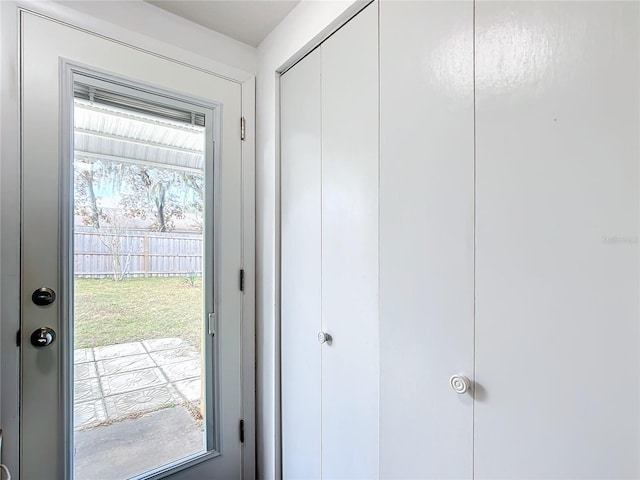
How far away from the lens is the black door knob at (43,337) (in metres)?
1.16

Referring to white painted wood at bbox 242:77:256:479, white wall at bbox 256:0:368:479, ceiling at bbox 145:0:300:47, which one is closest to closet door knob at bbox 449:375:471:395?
white wall at bbox 256:0:368:479

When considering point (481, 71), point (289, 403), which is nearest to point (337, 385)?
point (289, 403)

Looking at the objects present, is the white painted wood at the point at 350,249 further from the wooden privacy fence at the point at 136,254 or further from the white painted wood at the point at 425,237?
the wooden privacy fence at the point at 136,254

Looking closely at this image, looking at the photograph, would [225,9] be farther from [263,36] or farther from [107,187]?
[107,187]

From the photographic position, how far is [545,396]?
672mm

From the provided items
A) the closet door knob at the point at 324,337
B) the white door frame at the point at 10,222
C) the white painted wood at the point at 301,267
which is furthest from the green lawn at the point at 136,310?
the closet door knob at the point at 324,337

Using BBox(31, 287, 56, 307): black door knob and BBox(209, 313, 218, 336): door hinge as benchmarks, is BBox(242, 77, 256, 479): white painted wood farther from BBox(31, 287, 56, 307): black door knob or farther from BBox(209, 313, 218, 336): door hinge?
BBox(31, 287, 56, 307): black door knob

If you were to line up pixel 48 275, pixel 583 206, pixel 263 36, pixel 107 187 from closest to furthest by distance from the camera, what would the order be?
pixel 583 206 → pixel 48 275 → pixel 107 187 → pixel 263 36

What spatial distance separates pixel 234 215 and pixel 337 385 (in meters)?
0.93

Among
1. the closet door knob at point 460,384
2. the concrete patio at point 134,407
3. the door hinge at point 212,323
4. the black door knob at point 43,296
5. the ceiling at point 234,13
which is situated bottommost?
the concrete patio at point 134,407

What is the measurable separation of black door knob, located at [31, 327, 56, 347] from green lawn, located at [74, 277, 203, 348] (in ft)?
0.26

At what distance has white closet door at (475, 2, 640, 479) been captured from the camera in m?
0.58

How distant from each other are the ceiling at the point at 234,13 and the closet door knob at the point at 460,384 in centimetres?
155

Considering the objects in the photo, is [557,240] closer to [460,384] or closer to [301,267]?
[460,384]
